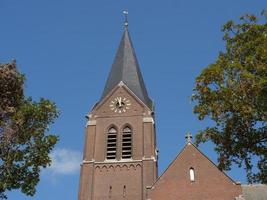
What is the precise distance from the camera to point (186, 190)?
2428 centimetres

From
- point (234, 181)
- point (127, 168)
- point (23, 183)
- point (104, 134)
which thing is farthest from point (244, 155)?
point (104, 134)

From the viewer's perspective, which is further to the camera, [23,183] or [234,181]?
[234,181]

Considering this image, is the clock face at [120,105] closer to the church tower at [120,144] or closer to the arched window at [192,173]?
the church tower at [120,144]

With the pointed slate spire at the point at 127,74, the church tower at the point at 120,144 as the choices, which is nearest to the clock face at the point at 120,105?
the church tower at the point at 120,144

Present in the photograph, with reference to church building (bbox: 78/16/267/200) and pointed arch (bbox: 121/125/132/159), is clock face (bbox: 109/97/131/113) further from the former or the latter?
pointed arch (bbox: 121/125/132/159)

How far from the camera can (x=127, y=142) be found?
31.8m

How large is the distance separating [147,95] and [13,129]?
81.5ft

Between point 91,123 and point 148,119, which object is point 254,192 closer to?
point 148,119

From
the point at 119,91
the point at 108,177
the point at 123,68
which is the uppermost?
the point at 123,68

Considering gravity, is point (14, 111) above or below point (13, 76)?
below

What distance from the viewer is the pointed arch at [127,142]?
3112 cm

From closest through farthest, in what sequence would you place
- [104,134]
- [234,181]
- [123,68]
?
1. [234,181]
2. [104,134]
3. [123,68]

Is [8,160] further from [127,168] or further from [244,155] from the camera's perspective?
[127,168]

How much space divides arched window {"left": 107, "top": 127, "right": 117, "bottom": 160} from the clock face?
1599 mm
